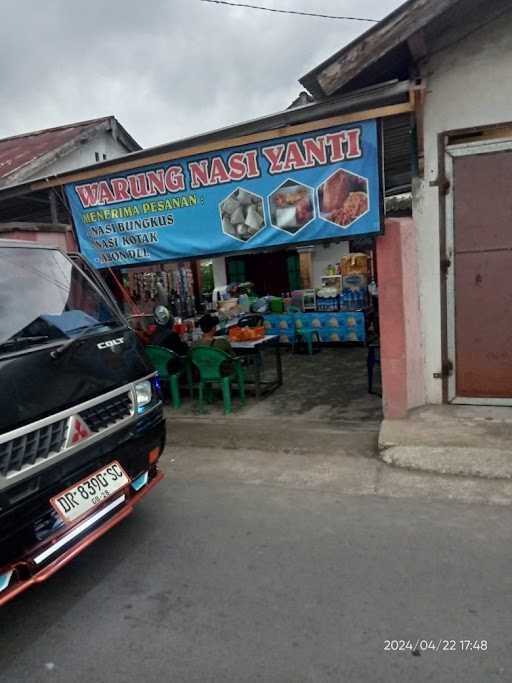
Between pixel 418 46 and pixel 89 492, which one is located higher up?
pixel 418 46

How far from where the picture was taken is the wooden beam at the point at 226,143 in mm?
4250

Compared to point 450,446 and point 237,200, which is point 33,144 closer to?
point 237,200

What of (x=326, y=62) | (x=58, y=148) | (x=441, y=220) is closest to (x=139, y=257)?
(x=326, y=62)

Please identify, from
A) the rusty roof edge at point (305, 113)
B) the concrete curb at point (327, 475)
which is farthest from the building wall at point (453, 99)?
the concrete curb at point (327, 475)

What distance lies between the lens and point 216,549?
119 inches

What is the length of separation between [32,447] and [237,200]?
3515 millimetres

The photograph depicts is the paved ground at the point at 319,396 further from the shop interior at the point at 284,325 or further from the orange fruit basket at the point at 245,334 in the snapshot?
the orange fruit basket at the point at 245,334

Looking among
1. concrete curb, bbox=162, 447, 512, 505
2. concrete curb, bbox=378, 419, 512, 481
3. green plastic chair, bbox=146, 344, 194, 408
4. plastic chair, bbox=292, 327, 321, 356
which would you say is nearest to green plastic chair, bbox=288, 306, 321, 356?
plastic chair, bbox=292, 327, 321, 356

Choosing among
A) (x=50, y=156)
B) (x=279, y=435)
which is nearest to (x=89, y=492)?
(x=279, y=435)

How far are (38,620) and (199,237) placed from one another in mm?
3919

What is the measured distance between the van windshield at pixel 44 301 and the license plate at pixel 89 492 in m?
0.83

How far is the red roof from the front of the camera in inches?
444

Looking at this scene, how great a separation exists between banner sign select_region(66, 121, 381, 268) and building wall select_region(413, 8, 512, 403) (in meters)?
0.66

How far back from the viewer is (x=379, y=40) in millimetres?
4055
